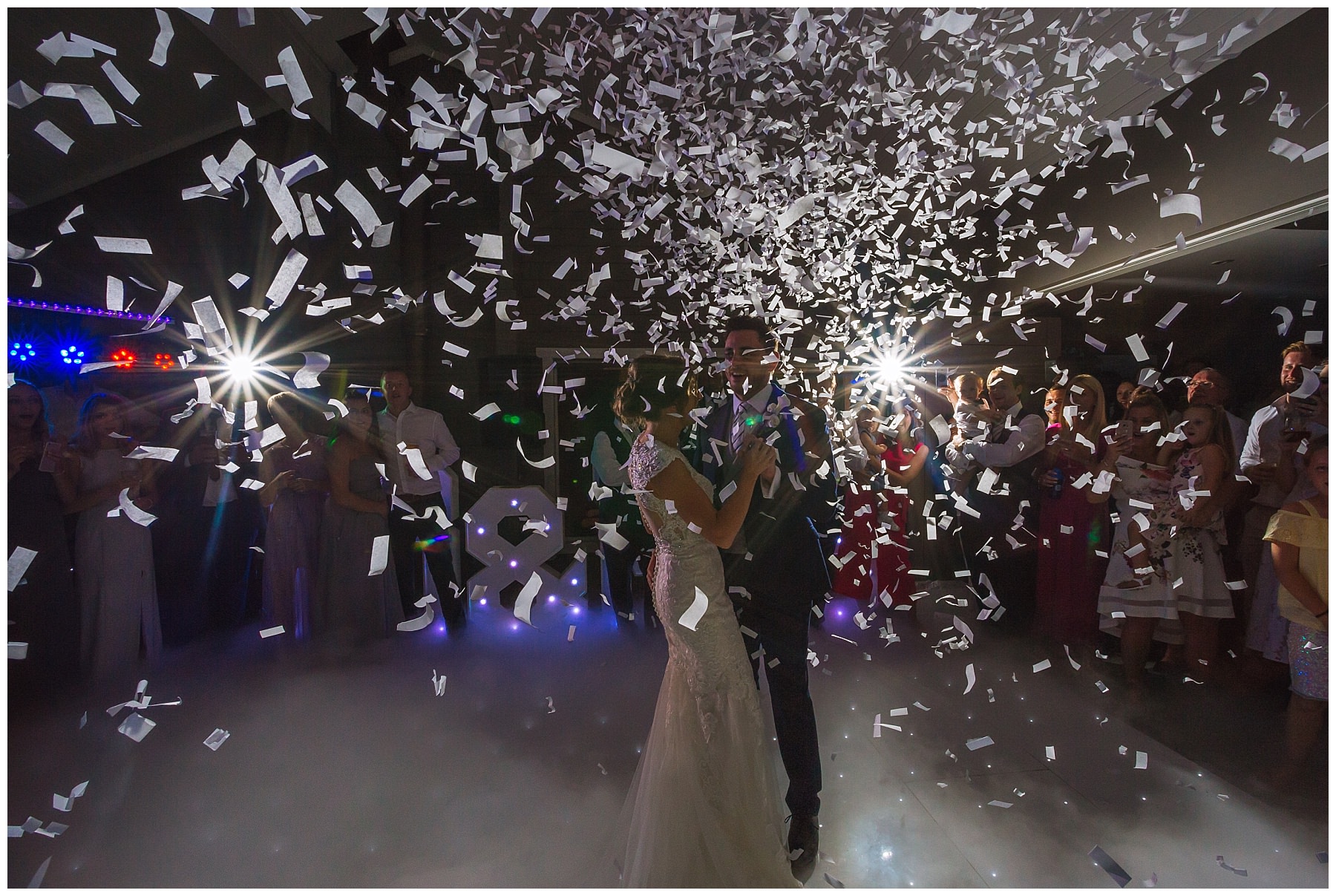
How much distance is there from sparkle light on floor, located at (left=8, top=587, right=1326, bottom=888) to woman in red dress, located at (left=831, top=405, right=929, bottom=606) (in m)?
0.63

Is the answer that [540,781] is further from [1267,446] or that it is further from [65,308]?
[65,308]

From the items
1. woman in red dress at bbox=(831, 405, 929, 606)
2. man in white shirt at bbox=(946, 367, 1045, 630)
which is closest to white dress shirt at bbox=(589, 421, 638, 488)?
woman in red dress at bbox=(831, 405, 929, 606)

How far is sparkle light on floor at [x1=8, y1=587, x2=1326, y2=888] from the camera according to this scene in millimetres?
1899

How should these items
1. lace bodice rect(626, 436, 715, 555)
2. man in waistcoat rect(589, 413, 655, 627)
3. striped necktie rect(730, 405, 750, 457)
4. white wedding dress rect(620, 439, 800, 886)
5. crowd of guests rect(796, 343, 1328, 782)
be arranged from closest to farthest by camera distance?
1. white wedding dress rect(620, 439, 800, 886)
2. lace bodice rect(626, 436, 715, 555)
3. striped necktie rect(730, 405, 750, 457)
4. crowd of guests rect(796, 343, 1328, 782)
5. man in waistcoat rect(589, 413, 655, 627)

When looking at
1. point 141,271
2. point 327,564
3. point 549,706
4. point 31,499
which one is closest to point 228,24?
point 141,271

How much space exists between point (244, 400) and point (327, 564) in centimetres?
160

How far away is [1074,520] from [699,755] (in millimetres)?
2538

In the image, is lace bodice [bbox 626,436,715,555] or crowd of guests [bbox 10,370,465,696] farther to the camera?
crowd of guests [bbox 10,370,465,696]

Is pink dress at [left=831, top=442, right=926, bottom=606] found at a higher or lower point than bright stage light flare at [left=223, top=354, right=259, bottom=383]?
lower

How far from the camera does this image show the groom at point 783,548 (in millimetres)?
1904

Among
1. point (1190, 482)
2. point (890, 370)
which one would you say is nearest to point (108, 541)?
point (1190, 482)

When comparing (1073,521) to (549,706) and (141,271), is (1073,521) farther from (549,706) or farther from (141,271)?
(141,271)

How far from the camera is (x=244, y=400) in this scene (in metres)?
4.45

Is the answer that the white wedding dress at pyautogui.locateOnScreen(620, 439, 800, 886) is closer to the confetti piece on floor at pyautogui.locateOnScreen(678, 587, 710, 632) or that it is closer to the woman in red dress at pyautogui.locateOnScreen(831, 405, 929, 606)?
the confetti piece on floor at pyautogui.locateOnScreen(678, 587, 710, 632)
